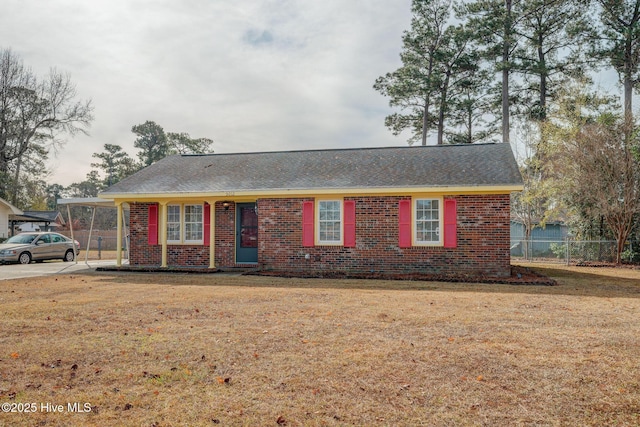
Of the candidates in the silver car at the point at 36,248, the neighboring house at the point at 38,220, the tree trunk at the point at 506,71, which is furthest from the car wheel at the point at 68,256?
the tree trunk at the point at 506,71

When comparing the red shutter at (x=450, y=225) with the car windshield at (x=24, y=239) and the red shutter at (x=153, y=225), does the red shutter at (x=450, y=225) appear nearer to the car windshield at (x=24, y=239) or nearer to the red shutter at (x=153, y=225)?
the red shutter at (x=153, y=225)

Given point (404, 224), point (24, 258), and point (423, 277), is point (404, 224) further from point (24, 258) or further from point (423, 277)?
point (24, 258)

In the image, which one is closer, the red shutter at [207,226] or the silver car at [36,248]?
the red shutter at [207,226]

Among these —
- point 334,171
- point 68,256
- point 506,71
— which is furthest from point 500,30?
point 68,256

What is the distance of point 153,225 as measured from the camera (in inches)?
616

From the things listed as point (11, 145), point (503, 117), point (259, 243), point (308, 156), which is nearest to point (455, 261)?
point (259, 243)

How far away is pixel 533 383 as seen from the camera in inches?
161

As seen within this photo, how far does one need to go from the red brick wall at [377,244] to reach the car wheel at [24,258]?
8.23 metres

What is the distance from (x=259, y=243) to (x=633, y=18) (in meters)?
20.9

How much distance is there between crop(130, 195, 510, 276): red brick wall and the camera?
1293 centimetres

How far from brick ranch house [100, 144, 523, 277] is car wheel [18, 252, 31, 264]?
5.54 m

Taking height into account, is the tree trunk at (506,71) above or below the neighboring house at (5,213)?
above

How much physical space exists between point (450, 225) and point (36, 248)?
16.1 m

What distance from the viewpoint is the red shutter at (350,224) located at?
45.1ft
